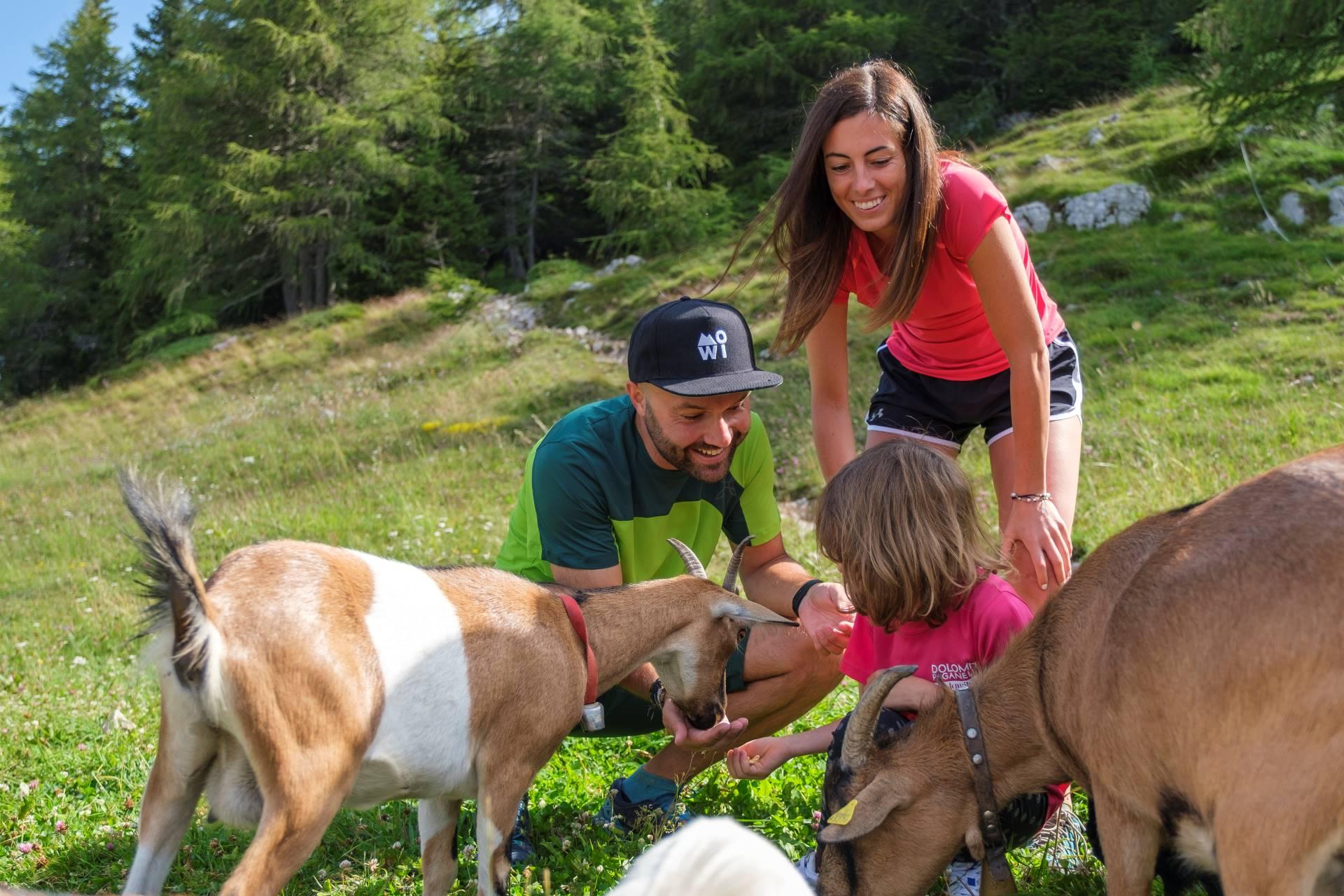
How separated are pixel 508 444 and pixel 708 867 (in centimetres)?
1142

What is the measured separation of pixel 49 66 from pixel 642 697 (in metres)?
44.2

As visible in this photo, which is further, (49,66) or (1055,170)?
Result: (49,66)

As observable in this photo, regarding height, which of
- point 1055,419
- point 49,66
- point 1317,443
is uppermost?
point 49,66

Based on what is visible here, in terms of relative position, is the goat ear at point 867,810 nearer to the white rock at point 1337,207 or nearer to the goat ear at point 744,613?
the goat ear at point 744,613

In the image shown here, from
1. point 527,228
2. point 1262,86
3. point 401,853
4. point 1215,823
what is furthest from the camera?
point 527,228

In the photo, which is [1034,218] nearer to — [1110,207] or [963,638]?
[1110,207]

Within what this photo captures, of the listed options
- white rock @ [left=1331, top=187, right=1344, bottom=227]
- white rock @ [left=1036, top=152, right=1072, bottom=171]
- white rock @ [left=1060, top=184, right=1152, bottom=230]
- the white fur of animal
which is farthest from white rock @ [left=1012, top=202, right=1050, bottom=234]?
the white fur of animal

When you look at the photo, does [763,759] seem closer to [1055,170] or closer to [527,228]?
[1055,170]

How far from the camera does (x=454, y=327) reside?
2577cm

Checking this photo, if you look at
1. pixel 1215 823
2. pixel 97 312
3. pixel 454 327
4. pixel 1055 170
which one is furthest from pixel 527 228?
pixel 1215 823

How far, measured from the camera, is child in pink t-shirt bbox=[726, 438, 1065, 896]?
3268mm

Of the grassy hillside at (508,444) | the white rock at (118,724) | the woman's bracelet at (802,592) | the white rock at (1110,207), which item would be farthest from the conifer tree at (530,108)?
the woman's bracelet at (802,592)

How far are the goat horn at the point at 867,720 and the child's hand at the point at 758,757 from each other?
14.5 inches

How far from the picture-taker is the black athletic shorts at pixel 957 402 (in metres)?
4.34
